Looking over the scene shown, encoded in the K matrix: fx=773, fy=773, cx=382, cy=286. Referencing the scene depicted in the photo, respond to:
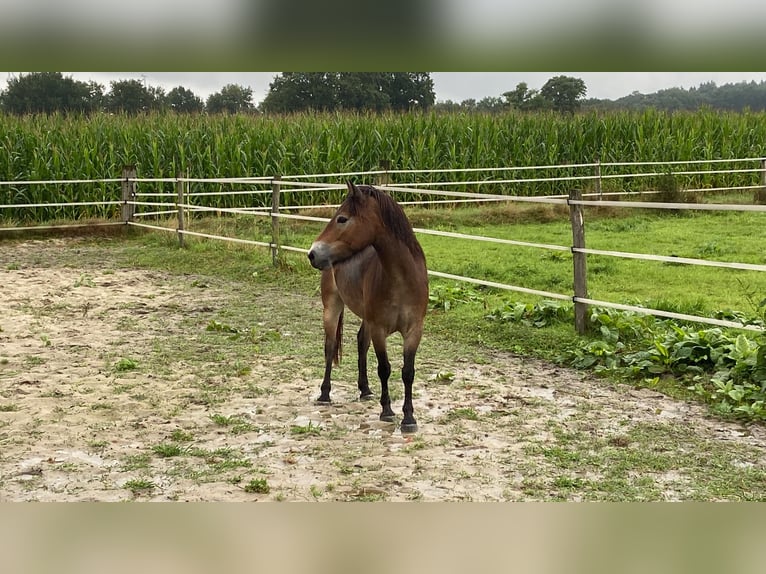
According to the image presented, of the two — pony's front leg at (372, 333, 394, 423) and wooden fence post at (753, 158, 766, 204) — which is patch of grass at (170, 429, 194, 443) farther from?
wooden fence post at (753, 158, 766, 204)

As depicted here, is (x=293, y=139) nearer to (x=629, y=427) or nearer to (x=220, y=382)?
(x=220, y=382)

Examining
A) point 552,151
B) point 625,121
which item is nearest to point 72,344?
point 552,151

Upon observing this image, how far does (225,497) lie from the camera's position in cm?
296

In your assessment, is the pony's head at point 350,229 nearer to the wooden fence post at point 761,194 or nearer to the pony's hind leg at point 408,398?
the pony's hind leg at point 408,398

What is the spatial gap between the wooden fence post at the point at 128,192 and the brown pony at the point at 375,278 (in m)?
8.54

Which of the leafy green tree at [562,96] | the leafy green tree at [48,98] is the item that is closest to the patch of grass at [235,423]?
the leafy green tree at [48,98]

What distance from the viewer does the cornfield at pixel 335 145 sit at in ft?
41.2

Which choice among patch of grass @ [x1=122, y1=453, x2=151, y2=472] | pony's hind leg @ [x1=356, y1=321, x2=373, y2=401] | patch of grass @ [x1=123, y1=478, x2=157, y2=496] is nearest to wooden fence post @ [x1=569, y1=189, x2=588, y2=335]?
pony's hind leg @ [x1=356, y1=321, x2=373, y2=401]

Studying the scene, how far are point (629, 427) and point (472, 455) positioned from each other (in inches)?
36.2

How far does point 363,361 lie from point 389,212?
1396 mm

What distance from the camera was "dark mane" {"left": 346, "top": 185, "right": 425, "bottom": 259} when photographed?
3.20 metres

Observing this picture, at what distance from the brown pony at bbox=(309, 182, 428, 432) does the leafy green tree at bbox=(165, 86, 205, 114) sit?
468 inches
